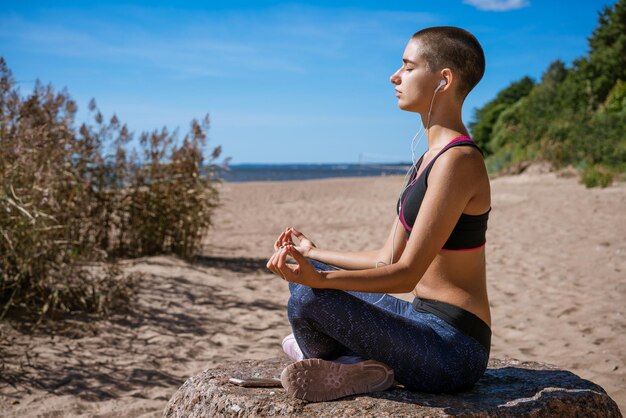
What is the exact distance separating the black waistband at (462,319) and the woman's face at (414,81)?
0.70m

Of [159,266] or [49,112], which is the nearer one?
[49,112]

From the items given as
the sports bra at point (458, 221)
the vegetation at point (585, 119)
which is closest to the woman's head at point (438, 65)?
the sports bra at point (458, 221)

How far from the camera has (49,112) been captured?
566 cm

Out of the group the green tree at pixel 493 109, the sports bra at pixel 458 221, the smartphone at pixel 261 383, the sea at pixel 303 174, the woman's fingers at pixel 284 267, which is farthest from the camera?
the sea at pixel 303 174

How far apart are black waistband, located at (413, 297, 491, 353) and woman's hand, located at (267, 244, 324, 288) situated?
49 centimetres

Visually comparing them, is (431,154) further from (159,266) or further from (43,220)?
(159,266)

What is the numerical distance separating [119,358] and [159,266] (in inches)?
91.7

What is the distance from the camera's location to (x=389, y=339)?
1974mm

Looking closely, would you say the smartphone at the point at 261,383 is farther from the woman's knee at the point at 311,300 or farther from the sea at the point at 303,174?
the sea at the point at 303,174

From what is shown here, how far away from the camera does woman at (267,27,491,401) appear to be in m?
1.91

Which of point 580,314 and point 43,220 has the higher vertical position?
point 43,220

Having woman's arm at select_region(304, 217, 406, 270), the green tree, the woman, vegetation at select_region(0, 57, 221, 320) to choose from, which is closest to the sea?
the green tree

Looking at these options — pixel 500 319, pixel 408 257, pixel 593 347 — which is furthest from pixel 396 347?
pixel 500 319

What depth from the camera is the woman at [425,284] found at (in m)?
1.91
